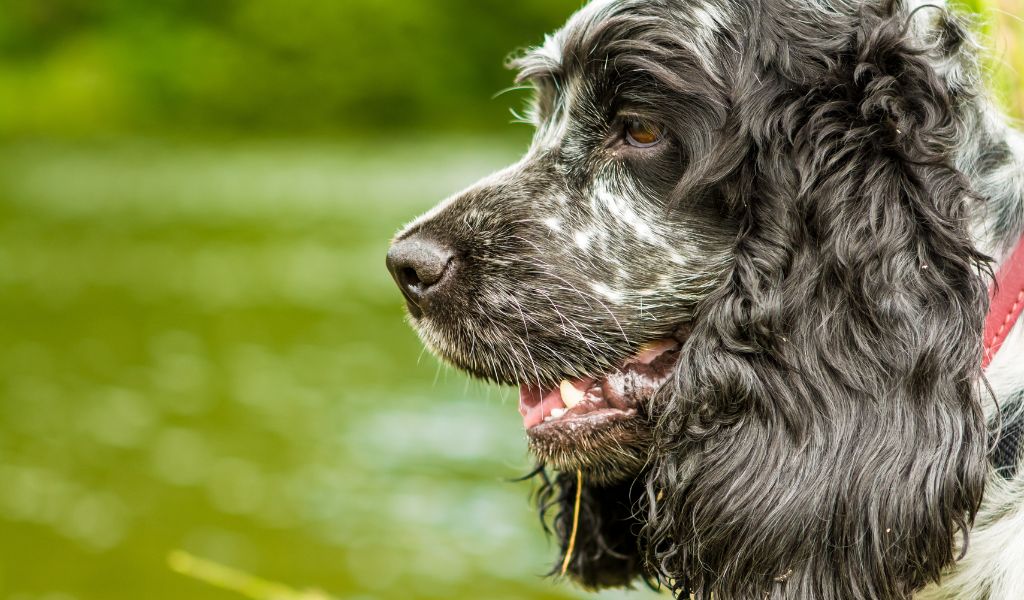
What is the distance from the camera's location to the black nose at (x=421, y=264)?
2.98 metres

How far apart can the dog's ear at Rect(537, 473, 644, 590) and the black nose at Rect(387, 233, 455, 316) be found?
2.34 ft

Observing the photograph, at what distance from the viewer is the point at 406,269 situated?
9.89ft

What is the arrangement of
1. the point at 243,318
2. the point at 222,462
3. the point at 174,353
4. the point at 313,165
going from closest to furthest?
the point at 222,462 → the point at 174,353 → the point at 243,318 → the point at 313,165

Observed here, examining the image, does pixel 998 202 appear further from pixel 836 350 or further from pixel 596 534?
pixel 596 534

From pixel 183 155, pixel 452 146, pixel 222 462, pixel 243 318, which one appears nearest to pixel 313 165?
pixel 183 155

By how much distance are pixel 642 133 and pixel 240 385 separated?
8905 mm

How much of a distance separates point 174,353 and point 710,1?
34.0 feet

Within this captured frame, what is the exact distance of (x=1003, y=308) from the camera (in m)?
2.52

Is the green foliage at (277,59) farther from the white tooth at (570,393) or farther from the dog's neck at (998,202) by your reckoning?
the dog's neck at (998,202)

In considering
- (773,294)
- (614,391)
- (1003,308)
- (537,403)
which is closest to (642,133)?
(773,294)

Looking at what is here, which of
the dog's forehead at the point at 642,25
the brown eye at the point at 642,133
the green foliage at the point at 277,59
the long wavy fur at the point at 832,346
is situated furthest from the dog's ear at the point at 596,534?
the green foliage at the point at 277,59

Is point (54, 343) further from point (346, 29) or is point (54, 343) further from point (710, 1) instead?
point (346, 29)

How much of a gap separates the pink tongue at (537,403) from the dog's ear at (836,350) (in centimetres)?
44

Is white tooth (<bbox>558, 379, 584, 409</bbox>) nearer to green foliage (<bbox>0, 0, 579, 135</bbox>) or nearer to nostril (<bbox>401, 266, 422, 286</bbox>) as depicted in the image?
nostril (<bbox>401, 266, 422, 286</bbox>)
